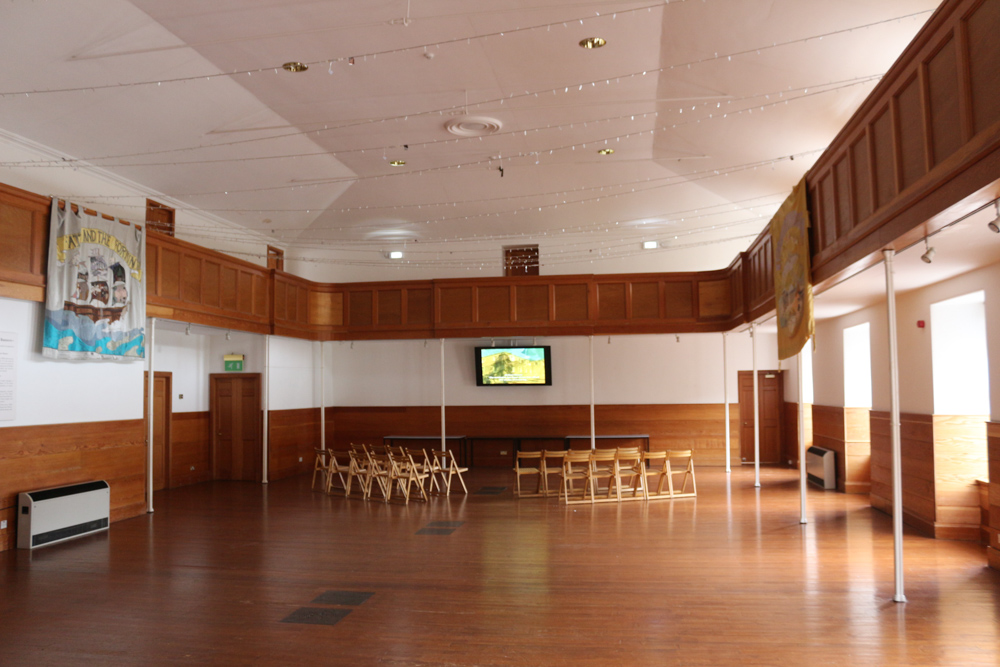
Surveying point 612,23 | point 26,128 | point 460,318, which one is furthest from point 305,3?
point 460,318

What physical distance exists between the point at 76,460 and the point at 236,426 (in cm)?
479

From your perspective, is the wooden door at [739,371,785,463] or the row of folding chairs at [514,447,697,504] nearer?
the row of folding chairs at [514,447,697,504]

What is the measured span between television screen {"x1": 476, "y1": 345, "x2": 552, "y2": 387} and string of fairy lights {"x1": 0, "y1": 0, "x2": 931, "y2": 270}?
1.94 meters

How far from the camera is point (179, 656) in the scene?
4.50 metres

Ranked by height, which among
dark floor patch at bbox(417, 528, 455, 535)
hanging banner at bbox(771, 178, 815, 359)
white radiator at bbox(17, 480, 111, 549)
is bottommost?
dark floor patch at bbox(417, 528, 455, 535)

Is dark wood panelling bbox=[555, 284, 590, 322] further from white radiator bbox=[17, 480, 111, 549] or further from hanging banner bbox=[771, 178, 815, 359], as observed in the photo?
white radiator bbox=[17, 480, 111, 549]

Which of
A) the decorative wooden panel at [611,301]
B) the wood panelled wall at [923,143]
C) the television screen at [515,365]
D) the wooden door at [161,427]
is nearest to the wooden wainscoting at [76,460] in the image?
the wooden door at [161,427]

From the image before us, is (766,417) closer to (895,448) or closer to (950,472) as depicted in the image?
(950,472)

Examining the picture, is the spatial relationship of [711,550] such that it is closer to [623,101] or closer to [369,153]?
[623,101]

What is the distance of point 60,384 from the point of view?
8.29 meters

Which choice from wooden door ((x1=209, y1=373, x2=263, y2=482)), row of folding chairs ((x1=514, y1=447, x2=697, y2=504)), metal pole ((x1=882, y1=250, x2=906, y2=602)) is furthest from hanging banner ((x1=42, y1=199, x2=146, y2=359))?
metal pole ((x1=882, y1=250, x2=906, y2=602))

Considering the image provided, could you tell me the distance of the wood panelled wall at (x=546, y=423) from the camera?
1457 cm

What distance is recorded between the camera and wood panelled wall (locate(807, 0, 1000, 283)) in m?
3.67

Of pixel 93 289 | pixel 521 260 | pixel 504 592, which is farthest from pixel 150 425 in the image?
pixel 521 260
